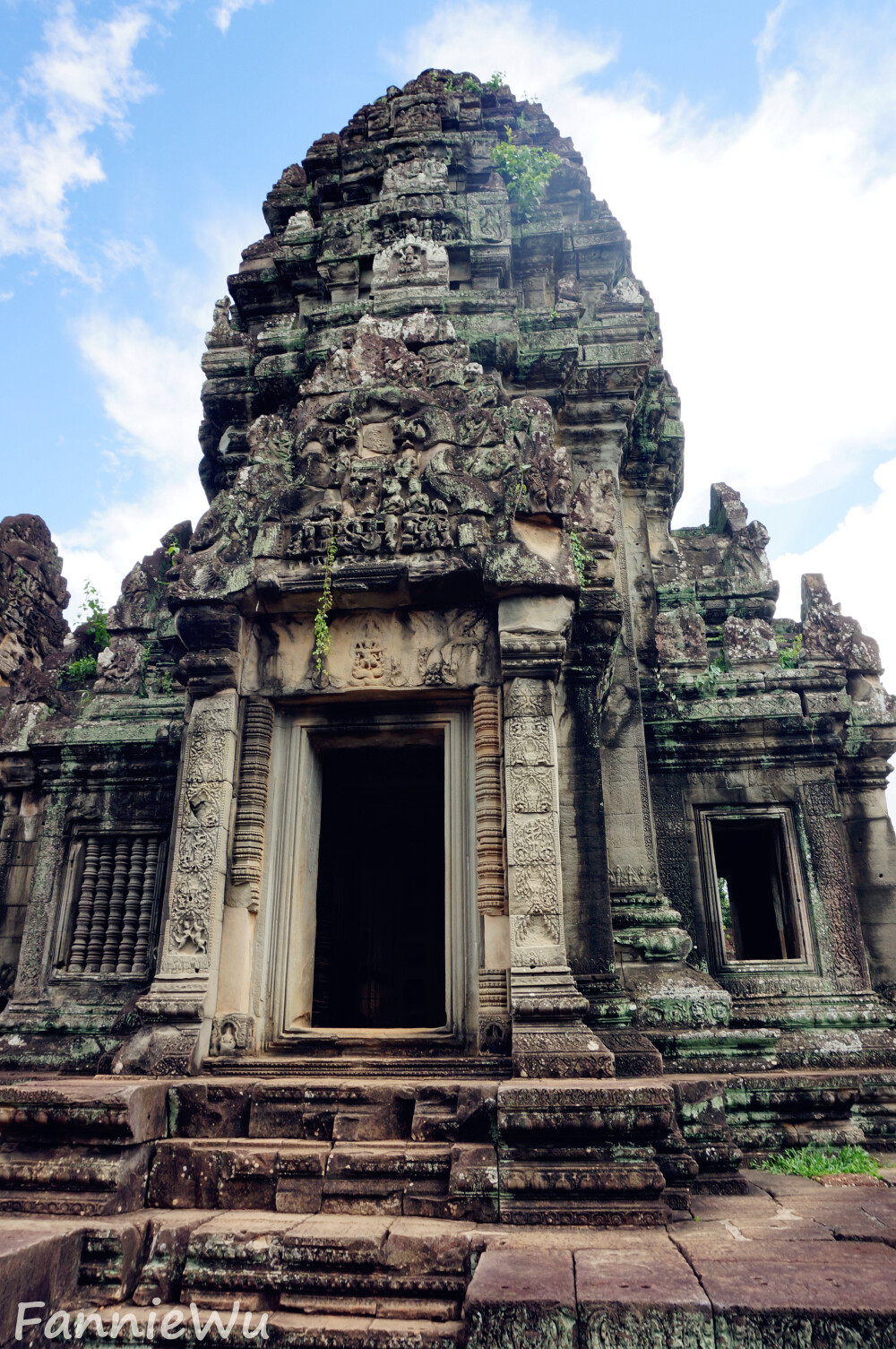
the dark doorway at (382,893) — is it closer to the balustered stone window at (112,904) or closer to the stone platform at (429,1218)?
the balustered stone window at (112,904)

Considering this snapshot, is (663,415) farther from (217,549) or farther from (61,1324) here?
(61,1324)

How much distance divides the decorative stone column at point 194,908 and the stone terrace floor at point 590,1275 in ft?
4.15

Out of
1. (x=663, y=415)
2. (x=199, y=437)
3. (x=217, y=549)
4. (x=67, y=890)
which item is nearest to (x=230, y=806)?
(x=217, y=549)

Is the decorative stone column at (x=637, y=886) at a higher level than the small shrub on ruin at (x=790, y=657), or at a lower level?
lower

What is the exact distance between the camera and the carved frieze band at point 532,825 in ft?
18.7

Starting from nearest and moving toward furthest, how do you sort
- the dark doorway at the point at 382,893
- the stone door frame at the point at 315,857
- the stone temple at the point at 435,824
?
the stone temple at the point at 435,824 → the stone door frame at the point at 315,857 → the dark doorway at the point at 382,893

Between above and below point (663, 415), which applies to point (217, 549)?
below

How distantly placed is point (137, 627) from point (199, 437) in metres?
2.19

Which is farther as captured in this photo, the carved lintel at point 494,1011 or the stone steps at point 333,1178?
the carved lintel at point 494,1011

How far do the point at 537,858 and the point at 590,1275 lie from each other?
274 cm

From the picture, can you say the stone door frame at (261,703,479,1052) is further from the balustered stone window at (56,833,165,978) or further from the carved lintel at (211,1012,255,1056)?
the balustered stone window at (56,833,165,978)

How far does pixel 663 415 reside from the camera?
1005cm

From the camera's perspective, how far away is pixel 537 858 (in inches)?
231

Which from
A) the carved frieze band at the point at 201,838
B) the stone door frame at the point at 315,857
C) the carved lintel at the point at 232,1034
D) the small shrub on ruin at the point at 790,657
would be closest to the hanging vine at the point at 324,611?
the stone door frame at the point at 315,857
